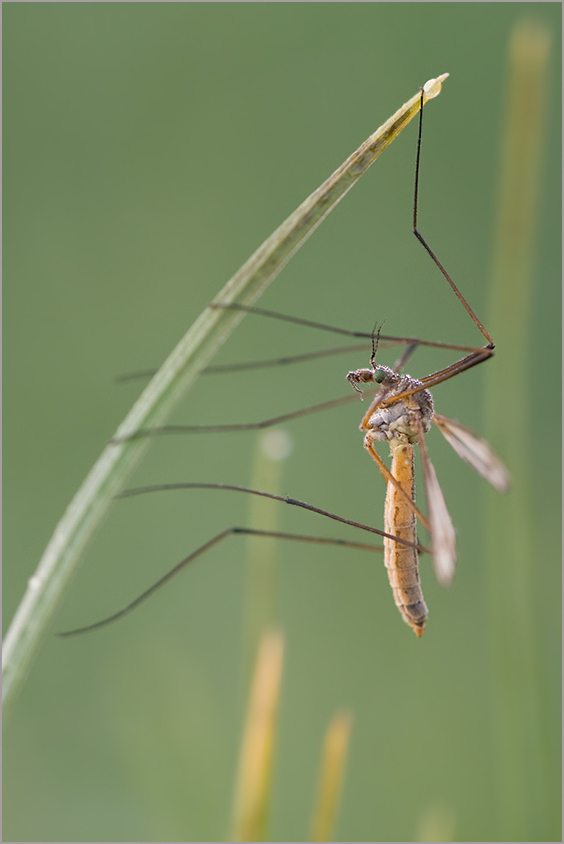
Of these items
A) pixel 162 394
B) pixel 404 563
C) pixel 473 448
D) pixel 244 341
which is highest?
pixel 244 341

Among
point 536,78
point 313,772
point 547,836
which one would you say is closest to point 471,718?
point 313,772

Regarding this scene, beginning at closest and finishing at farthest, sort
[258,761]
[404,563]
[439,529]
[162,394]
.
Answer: [162,394], [258,761], [439,529], [404,563]

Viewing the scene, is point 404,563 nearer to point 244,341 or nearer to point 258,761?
point 258,761

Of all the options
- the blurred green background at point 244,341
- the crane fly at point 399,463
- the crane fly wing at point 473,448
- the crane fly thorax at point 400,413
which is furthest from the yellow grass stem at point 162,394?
the blurred green background at point 244,341

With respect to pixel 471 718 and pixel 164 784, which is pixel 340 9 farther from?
pixel 164 784

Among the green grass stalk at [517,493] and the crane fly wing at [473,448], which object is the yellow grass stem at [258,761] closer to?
the green grass stalk at [517,493]

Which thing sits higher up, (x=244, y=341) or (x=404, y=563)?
(x=244, y=341)

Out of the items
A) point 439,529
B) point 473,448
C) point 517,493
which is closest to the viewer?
point 517,493

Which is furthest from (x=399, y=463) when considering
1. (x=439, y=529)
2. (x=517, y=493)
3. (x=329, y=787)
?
(x=329, y=787)
